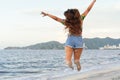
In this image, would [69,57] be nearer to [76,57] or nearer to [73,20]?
[76,57]

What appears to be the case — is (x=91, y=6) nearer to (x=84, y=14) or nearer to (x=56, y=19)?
(x=84, y=14)

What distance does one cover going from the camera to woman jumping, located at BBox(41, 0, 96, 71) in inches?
463

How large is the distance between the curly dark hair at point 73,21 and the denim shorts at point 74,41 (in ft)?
0.48

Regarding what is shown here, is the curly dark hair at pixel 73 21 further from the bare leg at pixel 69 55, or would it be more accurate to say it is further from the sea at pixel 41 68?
the sea at pixel 41 68

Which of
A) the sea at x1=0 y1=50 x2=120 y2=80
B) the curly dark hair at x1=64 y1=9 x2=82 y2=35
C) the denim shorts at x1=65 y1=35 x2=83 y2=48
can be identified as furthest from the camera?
the sea at x1=0 y1=50 x2=120 y2=80

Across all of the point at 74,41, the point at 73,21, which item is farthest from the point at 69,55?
the point at 73,21

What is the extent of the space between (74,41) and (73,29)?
0.34 metres

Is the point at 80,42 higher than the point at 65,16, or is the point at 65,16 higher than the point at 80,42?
the point at 65,16

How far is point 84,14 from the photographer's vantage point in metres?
12.1

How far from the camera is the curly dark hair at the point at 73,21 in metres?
11.7

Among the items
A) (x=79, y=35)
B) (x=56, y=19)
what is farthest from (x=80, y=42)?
(x=56, y=19)

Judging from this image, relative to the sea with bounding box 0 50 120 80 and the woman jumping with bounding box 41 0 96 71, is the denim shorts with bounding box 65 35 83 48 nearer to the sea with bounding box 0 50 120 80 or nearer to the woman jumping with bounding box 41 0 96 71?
the woman jumping with bounding box 41 0 96 71

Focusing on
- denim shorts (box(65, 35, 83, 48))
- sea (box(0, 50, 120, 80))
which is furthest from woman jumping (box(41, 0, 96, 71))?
sea (box(0, 50, 120, 80))

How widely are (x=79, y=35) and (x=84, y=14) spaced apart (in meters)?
0.63
